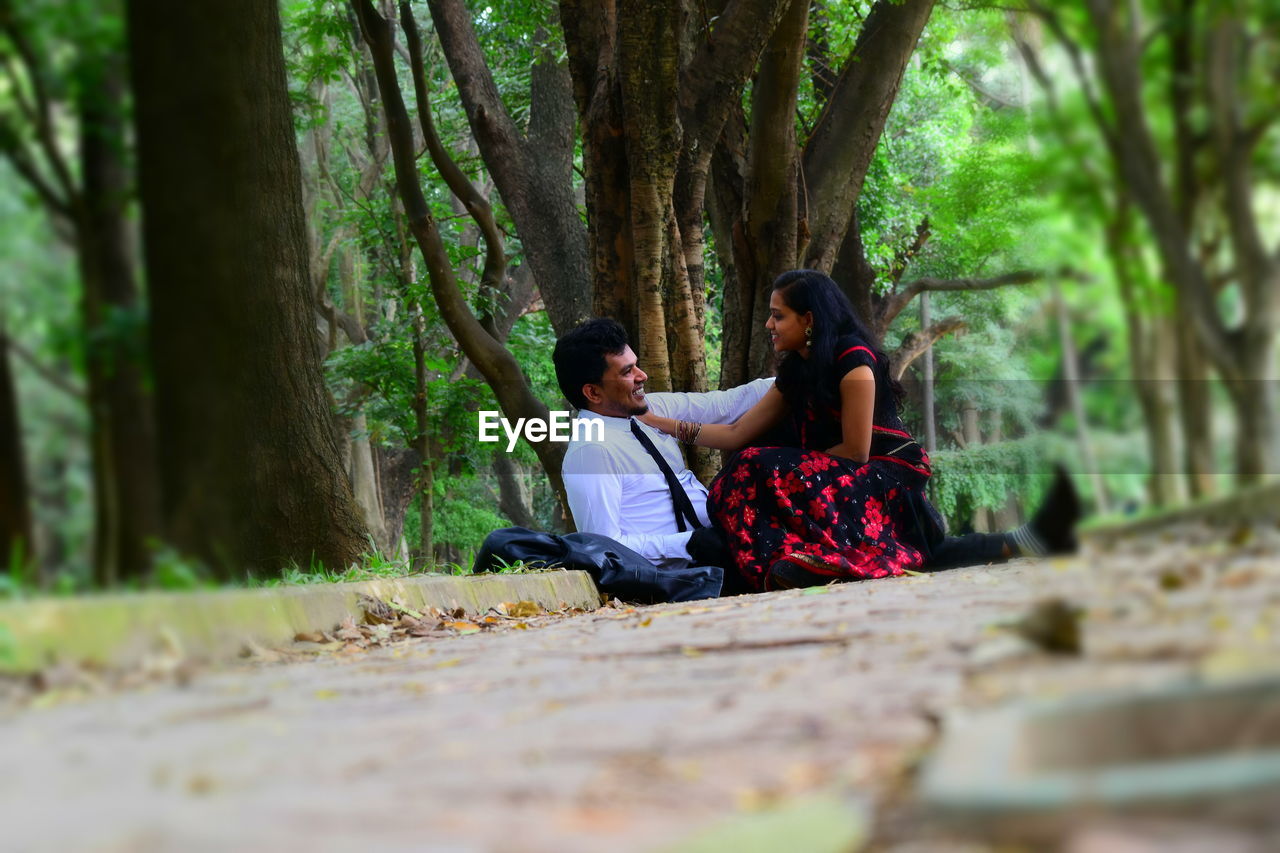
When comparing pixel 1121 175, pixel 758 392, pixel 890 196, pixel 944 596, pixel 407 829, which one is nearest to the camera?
pixel 407 829

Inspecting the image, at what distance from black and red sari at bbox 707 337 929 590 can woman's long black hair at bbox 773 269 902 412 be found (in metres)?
0.05

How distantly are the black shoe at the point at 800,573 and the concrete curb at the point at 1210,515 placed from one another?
3.68 m

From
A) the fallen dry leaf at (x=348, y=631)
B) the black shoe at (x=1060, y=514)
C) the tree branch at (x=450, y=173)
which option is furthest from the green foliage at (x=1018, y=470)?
the tree branch at (x=450, y=173)

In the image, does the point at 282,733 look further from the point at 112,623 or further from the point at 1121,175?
the point at 1121,175

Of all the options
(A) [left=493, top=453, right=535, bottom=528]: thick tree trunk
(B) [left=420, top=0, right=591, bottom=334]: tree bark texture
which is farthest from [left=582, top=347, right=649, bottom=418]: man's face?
(A) [left=493, top=453, right=535, bottom=528]: thick tree trunk

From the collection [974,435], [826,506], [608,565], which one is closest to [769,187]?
[826,506]

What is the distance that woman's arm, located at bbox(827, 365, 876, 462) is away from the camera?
5613mm

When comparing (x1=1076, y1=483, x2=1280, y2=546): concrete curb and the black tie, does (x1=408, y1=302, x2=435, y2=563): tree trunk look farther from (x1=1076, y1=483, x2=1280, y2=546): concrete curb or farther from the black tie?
(x1=1076, y1=483, x2=1280, y2=546): concrete curb

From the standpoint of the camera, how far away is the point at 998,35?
265 centimetres

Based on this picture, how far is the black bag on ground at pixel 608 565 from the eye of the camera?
221 inches

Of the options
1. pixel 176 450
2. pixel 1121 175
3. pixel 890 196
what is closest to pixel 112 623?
pixel 176 450

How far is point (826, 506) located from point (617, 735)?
404 cm

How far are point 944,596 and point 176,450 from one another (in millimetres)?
2036

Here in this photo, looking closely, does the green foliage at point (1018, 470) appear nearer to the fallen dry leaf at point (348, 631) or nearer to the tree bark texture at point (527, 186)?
the fallen dry leaf at point (348, 631)
